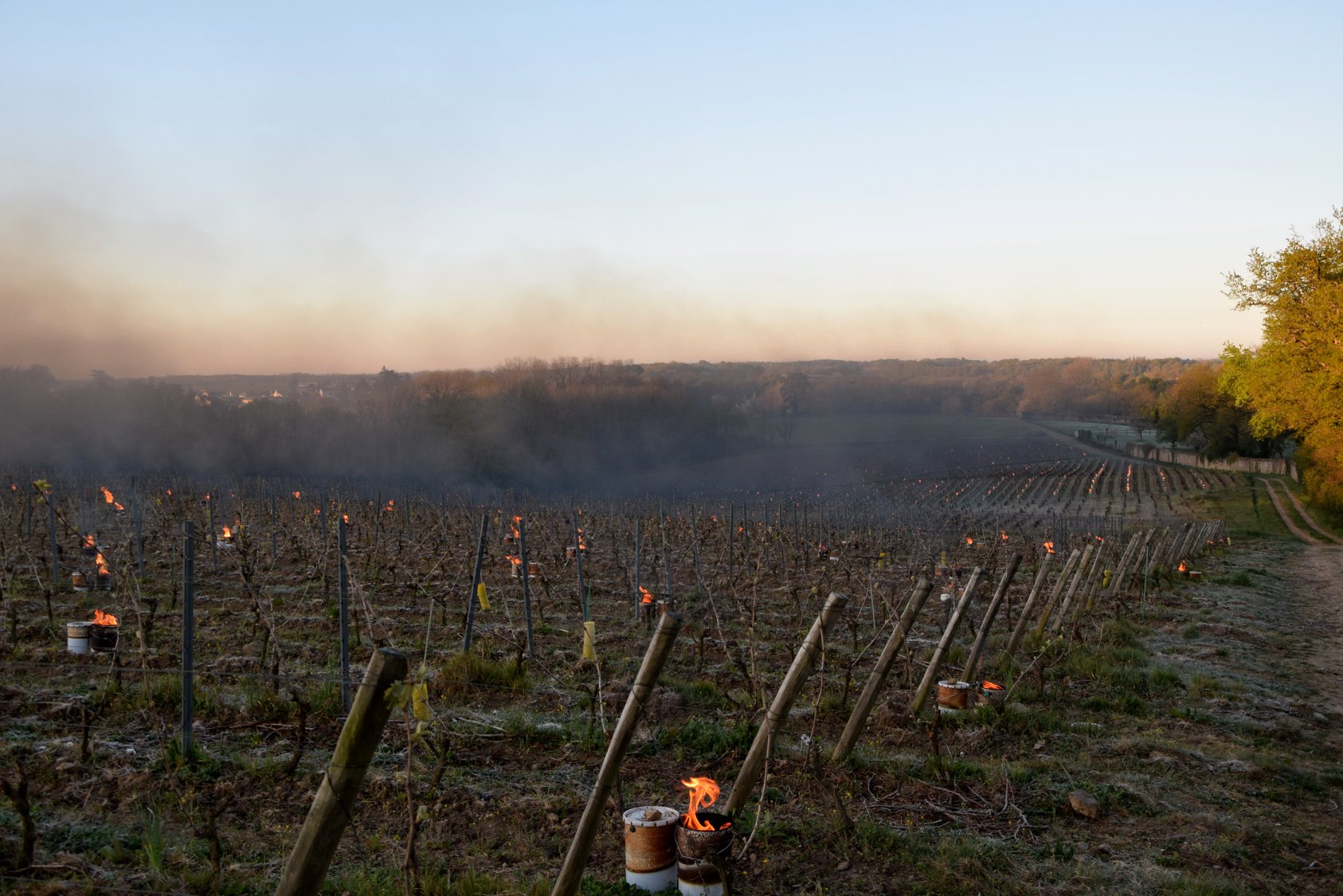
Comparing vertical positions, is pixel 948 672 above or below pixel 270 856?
below

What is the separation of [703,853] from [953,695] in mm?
4387

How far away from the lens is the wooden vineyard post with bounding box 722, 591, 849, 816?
15.1 feet

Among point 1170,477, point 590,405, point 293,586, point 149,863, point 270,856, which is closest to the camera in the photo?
point 149,863

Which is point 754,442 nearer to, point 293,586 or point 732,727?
point 293,586

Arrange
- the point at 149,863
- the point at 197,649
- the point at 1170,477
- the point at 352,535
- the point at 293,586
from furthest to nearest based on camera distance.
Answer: the point at 1170,477
the point at 352,535
the point at 293,586
the point at 197,649
the point at 149,863

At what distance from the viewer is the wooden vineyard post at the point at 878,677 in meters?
6.01

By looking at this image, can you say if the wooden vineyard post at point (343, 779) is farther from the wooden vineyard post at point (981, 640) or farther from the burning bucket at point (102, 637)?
the burning bucket at point (102, 637)

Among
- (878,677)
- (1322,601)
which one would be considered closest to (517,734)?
(878,677)

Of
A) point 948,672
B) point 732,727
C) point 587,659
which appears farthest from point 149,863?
point 948,672

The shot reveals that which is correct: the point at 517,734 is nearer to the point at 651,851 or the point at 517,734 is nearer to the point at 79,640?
the point at 651,851

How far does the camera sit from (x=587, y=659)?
8508mm

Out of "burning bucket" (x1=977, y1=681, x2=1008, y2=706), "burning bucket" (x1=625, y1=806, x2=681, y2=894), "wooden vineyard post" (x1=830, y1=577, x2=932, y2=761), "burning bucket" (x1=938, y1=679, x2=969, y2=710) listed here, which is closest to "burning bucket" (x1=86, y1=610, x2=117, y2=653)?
"burning bucket" (x1=625, y1=806, x2=681, y2=894)

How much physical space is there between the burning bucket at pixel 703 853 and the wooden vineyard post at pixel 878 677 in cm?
229

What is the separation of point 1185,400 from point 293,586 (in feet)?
220
